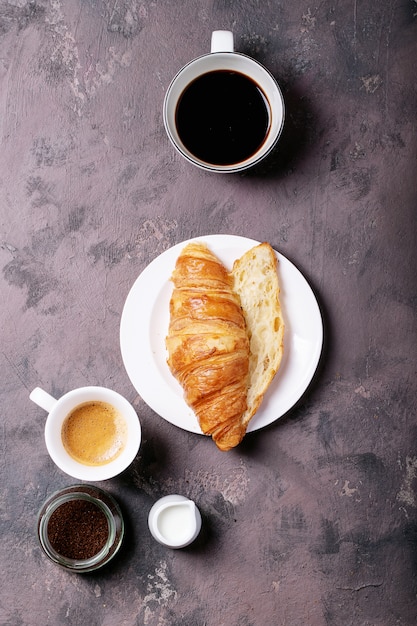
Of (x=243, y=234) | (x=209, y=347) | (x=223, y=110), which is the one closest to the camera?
(x=209, y=347)

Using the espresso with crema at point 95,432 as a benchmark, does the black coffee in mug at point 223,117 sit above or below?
above

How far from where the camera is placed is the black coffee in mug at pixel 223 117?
5.38 ft

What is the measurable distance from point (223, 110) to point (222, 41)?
17 centimetres

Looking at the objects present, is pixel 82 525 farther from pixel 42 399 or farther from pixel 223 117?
pixel 223 117

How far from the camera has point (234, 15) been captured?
1752 mm

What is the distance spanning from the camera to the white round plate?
1.65 m

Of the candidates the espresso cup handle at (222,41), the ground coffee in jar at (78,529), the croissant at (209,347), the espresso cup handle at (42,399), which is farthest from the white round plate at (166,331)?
the espresso cup handle at (222,41)

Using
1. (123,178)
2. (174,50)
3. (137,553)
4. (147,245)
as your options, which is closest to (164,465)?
(137,553)

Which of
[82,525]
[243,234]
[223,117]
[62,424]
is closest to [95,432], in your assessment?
[62,424]

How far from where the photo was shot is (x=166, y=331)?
1685 millimetres

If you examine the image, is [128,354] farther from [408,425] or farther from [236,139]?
[408,425]

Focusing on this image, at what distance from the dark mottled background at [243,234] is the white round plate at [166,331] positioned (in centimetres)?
8

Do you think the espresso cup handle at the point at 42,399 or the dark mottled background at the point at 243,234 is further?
the dark mottled background at the point at 243,234

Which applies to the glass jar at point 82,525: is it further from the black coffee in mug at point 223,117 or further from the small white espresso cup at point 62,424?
the black coffee in mug at point 223,117
